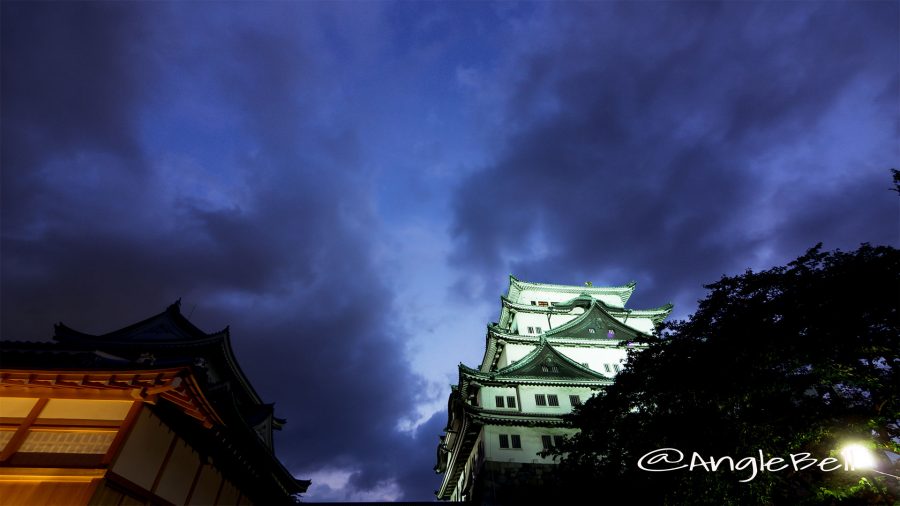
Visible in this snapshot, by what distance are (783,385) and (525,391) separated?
1932cm

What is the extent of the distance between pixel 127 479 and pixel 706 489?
18.0m

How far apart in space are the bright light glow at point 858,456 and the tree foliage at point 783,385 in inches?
31.7

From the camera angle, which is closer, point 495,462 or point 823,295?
point 823,295

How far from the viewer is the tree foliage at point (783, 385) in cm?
1302

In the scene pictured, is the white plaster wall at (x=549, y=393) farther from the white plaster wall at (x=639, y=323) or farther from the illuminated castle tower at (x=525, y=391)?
the white plaster wall at (x=639, y=323)

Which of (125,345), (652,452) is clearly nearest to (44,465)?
(125,345)

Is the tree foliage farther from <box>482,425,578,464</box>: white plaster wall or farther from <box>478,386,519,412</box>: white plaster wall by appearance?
<box>478,386,519,412</box>: white plaster wall

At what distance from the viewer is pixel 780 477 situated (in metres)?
14.1

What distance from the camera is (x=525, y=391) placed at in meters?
30.8

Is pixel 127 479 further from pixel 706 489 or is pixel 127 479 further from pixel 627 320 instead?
pixel 627 320

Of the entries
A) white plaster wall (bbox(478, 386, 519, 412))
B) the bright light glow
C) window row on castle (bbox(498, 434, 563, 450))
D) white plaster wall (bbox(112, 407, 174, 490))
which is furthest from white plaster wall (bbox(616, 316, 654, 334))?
white plaster wall (bbox(112, 407, 174, 490))

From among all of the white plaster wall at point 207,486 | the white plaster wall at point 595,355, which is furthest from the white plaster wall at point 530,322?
the white plaster wall at point 207,486

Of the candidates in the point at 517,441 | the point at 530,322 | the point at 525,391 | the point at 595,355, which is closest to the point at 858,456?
the point at 517,441

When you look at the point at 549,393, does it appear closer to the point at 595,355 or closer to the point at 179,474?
the point at 595,355
